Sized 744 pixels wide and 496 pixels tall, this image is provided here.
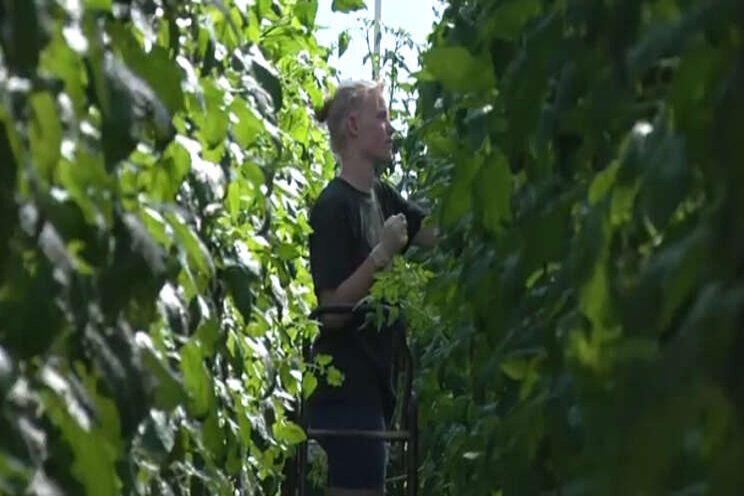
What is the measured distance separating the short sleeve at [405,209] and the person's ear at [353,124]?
260 mm

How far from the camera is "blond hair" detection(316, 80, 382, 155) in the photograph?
5.81 meters

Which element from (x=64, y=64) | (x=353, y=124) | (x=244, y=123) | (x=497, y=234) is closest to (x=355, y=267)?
(x=353, y=124)

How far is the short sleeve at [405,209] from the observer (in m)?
5.77

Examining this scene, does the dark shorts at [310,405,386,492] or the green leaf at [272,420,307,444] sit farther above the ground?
the dark shorts at [310,405,386,492]

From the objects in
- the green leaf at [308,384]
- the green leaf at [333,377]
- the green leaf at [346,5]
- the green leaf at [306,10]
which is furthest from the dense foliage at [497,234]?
the green leaf at [333,377]

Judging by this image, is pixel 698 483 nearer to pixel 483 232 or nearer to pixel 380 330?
pixel 483 232

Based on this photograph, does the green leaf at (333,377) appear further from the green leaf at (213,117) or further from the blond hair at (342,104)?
the green leaf at (213,117)

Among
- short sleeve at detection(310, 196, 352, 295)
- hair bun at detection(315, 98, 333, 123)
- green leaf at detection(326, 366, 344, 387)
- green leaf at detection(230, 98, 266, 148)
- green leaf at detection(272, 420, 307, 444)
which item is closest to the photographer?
green leaf at detection(230, 98, 266, 148)

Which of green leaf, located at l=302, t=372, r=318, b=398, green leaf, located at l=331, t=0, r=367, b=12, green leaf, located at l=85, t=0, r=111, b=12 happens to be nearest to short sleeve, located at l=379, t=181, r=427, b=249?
green leaf, located at l=302, t=372, r=318, b=398

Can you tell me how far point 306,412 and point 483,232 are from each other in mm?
3194

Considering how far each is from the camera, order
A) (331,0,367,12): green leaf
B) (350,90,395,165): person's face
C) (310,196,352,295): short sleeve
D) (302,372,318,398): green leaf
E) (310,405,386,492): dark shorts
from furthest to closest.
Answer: (350,90,395,165): person's face < (310,196,352,295): short sleeve < (310,405,386,492): dark shorts < (302,372,318,398): green leaf < (331,0,367,12): green leaf

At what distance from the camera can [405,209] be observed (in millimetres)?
5891

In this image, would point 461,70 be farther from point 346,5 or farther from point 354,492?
point 354,492

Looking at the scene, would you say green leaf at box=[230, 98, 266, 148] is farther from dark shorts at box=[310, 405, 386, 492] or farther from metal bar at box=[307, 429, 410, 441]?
dark shorts at box=[310, 405, 386, 492]
